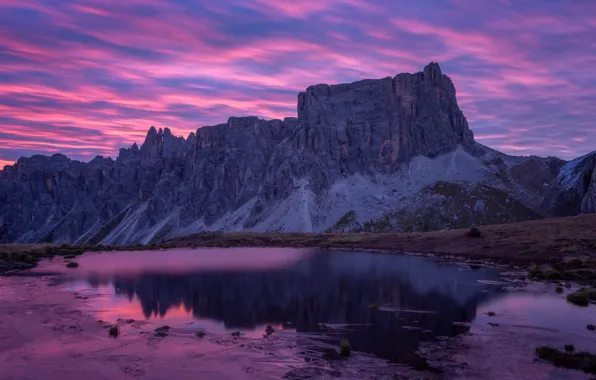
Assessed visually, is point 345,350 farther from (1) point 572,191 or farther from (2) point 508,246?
(1) point 572,191

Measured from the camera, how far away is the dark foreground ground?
63.3 metres

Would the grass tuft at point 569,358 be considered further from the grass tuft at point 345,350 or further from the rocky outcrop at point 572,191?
the rocky outcrop at point 572,191

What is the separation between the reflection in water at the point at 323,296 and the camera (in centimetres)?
3253

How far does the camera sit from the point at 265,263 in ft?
259

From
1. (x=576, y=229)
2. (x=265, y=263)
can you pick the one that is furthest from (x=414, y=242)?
(x=265, y=263)

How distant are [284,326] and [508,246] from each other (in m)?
63.8

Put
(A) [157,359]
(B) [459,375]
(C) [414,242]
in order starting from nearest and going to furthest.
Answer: (B) [459,375]
(A) [157,359]
(C) [414,242]

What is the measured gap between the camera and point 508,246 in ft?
276

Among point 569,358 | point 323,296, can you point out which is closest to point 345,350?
point 569,358

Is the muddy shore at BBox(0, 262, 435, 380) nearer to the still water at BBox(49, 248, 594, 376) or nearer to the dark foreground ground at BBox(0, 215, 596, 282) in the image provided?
the still water at BBox(49, 248, 594, 376)

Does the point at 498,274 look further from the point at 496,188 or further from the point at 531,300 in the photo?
the point at 496,188

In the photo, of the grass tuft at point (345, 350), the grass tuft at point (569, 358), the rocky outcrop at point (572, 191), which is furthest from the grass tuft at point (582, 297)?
the rocky outcrop at point (572, 191)

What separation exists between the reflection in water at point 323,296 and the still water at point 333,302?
0.09m

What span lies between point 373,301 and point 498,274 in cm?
2784
